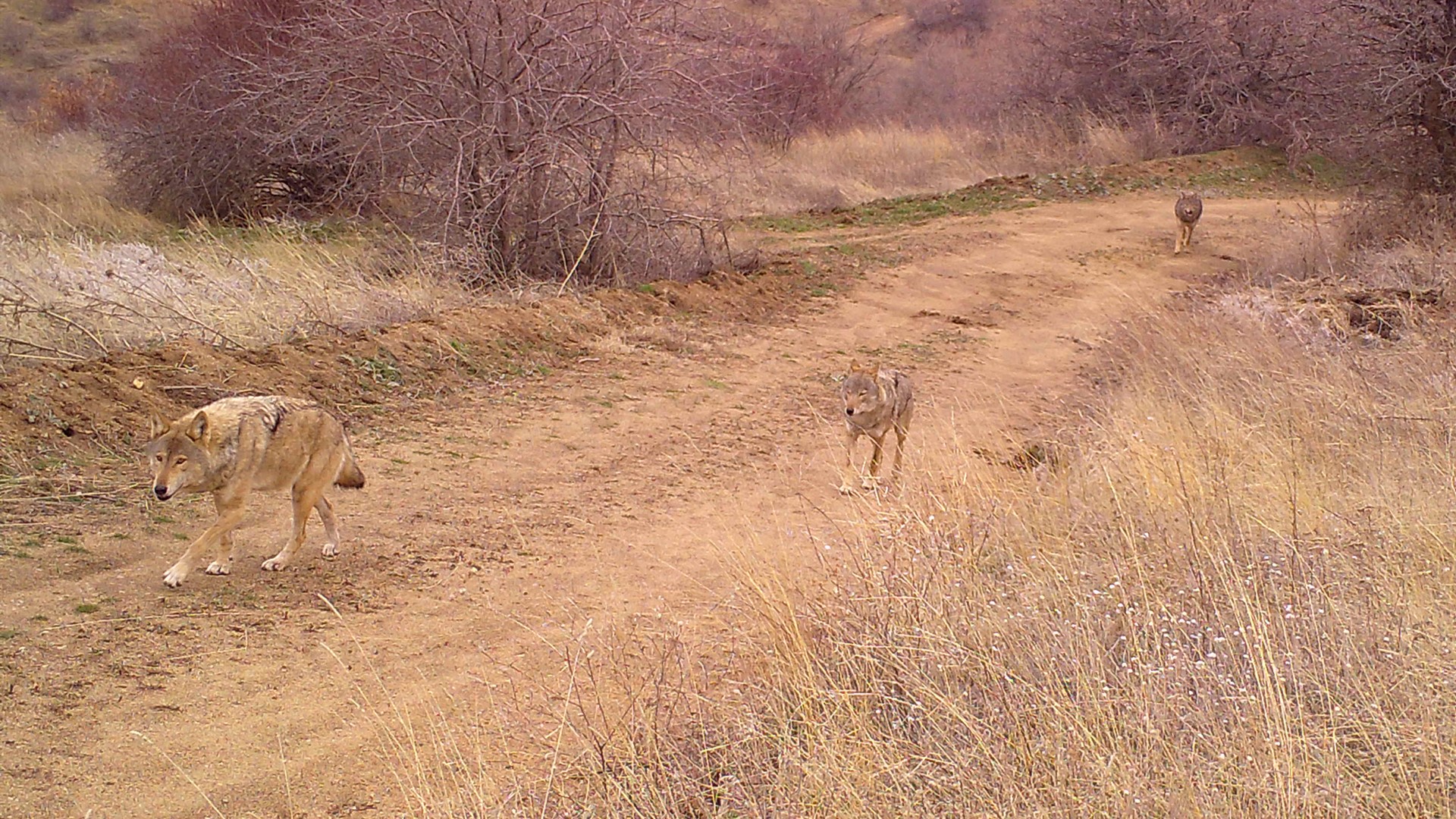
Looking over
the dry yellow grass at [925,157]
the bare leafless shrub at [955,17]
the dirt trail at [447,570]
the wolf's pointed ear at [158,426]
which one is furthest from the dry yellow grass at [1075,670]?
the bare leafless shrub at [955,17]

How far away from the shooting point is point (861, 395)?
9164 mm

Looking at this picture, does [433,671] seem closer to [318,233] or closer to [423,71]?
[423,71]

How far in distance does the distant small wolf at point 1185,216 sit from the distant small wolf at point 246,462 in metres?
15.5

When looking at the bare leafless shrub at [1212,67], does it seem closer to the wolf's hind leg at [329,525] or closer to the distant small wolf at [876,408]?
the distant small wolf at [876,408]

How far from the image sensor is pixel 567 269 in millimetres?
14492

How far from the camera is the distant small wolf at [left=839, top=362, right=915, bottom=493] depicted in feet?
30.1

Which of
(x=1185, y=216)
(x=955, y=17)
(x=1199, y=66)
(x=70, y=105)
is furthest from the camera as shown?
(x=955, y=17)

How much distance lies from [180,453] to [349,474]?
107cm

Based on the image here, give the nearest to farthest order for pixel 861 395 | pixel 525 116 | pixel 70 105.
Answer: pixel 861 395, pixel 525 116, pixel 70 105

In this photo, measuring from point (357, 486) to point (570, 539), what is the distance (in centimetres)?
134

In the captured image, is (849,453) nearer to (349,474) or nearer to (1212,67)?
(349,474)

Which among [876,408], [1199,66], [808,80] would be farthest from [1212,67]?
[876,408]

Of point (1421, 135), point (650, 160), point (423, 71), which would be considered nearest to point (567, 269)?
point (650, 160)

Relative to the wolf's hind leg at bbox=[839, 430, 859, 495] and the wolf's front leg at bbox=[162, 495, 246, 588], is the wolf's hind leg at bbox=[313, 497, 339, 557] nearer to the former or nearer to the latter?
the wolf's front leg at bbox=[162, 495, 246, 588]
